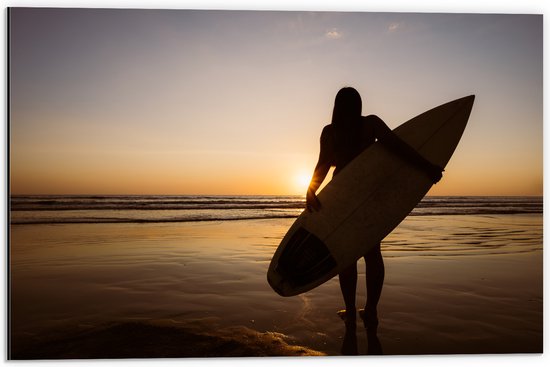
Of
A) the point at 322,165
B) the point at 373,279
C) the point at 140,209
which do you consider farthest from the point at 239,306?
the point at 140,209

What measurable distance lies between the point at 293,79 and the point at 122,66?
4.06 ft

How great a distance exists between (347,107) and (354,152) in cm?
26

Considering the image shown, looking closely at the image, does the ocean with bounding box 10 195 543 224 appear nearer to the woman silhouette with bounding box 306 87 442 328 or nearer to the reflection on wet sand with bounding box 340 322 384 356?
the woman silhouette with bounding box 306 87 442 328

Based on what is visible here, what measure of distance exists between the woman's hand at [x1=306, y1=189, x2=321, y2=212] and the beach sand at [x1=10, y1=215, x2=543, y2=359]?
584 mm

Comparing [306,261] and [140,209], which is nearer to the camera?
[306,261]

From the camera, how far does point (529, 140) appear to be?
9.18ft

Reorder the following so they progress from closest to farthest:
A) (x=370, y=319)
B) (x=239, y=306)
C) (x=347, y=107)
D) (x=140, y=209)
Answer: (x=347, y=107)
(x=370, y=319)
(x=239, y=306)
(x=140, y=209)

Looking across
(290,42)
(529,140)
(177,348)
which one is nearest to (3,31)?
(290,42)

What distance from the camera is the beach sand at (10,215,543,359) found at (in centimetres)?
212

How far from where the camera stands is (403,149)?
223cm

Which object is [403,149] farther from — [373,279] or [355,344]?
[355,344]

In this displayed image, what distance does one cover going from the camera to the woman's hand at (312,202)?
2260 millimetres

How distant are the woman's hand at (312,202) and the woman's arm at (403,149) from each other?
1.44 ft

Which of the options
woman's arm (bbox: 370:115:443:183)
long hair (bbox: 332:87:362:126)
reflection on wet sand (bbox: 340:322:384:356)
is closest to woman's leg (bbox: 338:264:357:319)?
reflection on wet sand (bbox: 340:322:384:356)
